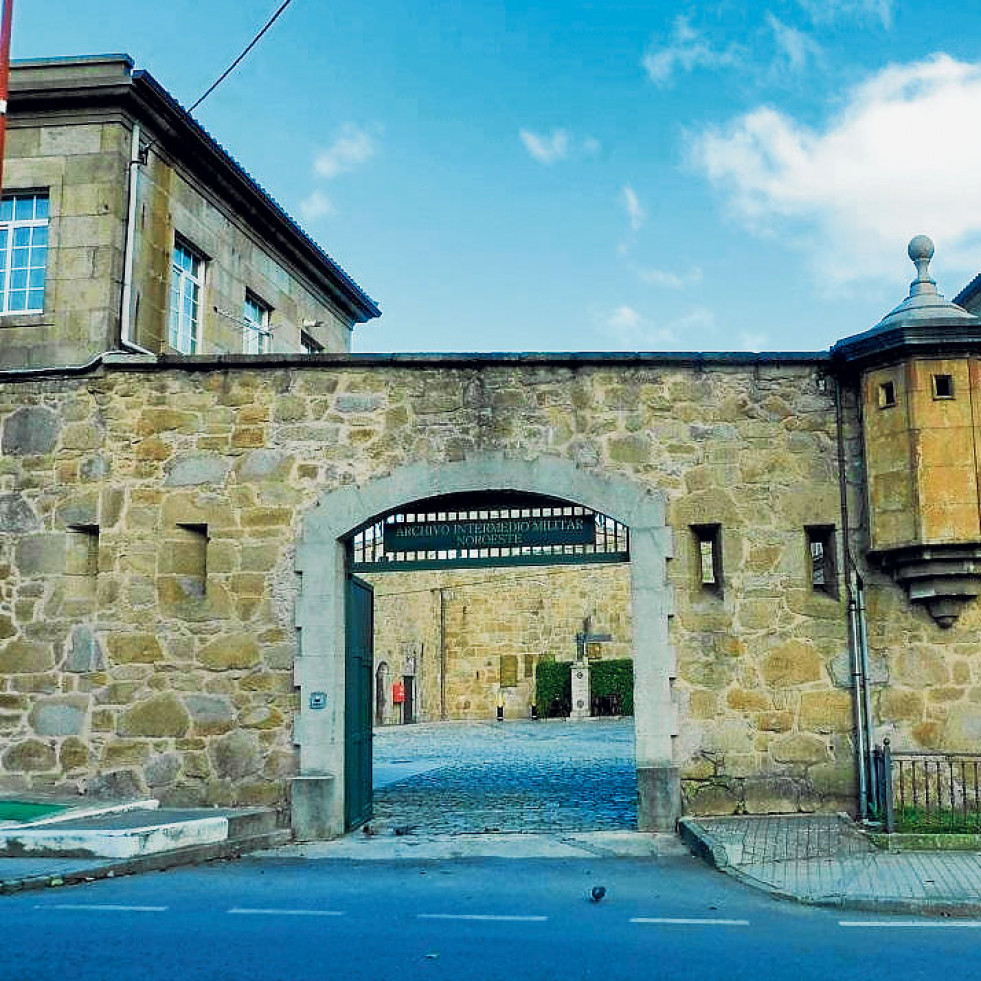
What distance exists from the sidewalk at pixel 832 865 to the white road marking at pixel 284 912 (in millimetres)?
2898

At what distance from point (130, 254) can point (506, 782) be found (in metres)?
8.09

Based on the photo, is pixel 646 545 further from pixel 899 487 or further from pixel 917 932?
pixel 917 932

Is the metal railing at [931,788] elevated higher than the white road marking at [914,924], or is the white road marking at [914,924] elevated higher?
the metal railing at [931,788]

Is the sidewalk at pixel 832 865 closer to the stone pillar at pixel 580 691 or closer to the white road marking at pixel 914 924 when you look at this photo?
the white road marking at pixel 914 924

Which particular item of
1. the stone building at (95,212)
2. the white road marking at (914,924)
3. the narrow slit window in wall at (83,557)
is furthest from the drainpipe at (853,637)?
the stone building at (95,212)

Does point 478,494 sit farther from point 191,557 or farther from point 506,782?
point 506,782

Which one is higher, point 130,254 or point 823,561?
point 130,254

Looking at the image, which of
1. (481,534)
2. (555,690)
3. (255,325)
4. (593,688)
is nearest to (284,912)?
(481,534)

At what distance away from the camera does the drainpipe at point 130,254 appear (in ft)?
42.1

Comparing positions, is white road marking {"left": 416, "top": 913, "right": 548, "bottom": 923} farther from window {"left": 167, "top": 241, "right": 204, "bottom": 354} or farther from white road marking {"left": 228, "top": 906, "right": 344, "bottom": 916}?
window {"left": 167, "top": 241, "right": 204, "bottom": 354}

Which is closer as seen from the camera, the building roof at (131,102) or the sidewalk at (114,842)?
the sidewalk at (114,842)

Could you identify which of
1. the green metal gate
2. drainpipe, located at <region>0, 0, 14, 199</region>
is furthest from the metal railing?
drainpipe, located at <region>0, 0, 14, 199</region>

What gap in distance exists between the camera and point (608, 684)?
120ft

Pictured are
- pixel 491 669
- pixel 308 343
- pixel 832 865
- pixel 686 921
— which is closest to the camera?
pixel 686 921
